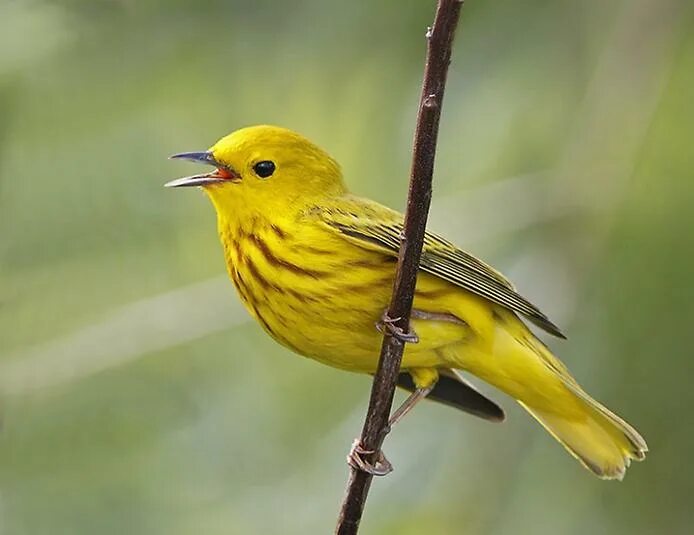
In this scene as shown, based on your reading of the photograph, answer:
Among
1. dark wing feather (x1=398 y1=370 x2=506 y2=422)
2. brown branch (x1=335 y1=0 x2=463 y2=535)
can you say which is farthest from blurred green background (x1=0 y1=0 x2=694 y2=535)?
brown branch (x1=335 y1=0 x2=463 y2=535)

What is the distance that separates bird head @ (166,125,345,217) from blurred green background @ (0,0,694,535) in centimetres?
66

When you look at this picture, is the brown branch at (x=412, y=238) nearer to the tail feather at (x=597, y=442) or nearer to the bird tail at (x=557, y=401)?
the bird tail at (x=557, y=401)

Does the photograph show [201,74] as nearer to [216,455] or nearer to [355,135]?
[355,135]

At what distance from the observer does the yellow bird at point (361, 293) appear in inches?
140

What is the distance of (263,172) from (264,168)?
0.01 metres

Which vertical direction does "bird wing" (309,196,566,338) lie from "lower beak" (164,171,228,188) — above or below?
below

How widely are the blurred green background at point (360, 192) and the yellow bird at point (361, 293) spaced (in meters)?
0.26

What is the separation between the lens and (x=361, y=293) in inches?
139

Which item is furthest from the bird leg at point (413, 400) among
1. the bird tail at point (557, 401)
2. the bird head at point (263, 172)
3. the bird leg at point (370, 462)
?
the bird head at point (263, 172)

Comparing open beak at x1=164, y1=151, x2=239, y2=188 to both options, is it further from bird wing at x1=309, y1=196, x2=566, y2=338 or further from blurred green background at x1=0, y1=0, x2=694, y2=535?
blurred green background at x1=0, y1=0, x2=694, y2=535

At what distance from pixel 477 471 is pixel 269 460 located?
80cm

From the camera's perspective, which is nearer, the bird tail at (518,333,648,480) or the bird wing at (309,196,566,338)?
the bird wing at (309,196,566,338)

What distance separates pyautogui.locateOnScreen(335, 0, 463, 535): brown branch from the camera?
2.47 meters

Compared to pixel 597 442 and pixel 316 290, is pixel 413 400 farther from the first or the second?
pixel 597 442
